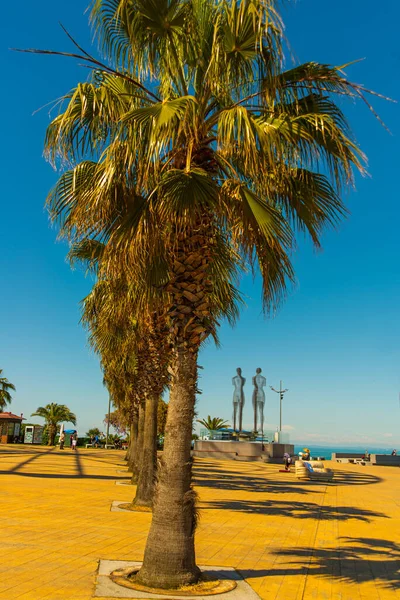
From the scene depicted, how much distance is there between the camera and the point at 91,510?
1231 cm

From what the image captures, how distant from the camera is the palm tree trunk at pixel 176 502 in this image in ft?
21.3

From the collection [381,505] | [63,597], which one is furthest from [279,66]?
[381,505]

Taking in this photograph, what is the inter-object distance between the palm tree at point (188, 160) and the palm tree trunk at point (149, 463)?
247 inches

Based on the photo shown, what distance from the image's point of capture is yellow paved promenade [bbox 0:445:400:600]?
6.85 meters

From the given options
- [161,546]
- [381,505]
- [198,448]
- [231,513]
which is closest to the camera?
[161,546]

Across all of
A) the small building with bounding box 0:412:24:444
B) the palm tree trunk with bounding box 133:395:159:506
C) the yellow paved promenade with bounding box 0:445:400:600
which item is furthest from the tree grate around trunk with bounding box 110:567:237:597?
the small building with bounding box 0:412:24:444

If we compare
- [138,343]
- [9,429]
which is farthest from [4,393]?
[138,343]

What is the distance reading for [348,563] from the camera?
28.4 feet

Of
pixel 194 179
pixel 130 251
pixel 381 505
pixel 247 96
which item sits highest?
pixel 247 96

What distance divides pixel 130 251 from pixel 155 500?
2.93m

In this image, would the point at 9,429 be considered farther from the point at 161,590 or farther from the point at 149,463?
the point at 161,590

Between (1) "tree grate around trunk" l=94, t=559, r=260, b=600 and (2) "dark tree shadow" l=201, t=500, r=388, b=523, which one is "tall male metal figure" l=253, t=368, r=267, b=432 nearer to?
(2) "dark tree shadow" l=201, t=500, r=388, b=523

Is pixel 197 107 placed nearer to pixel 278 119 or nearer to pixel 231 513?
pixel 278 119

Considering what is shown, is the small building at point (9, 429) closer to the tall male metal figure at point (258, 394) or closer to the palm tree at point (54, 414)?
the palm tree at point (54, 414)
